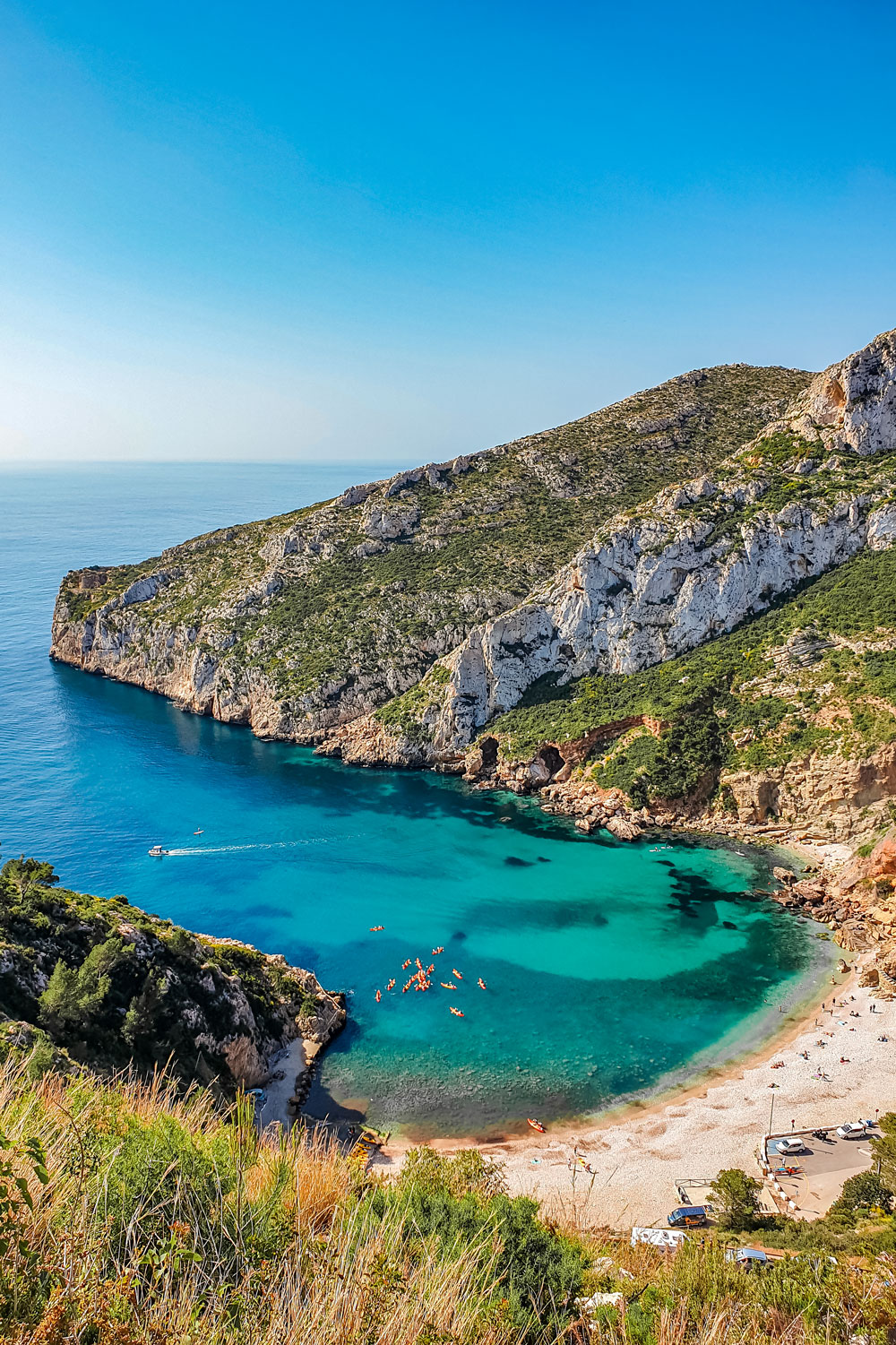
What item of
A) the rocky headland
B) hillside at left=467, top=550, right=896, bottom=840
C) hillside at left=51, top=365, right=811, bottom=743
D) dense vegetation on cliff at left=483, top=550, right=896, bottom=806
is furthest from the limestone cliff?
hillside at left=51, top=365, right=811, bottom=743

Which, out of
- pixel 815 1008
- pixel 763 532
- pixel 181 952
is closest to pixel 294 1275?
pixel 181 952

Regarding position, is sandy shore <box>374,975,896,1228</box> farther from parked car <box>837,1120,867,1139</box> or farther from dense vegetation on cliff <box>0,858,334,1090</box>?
dense vegetation on cliff <box>0,858,334,1090</box>

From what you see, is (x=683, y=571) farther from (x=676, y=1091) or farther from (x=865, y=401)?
(x=676, y=1091)

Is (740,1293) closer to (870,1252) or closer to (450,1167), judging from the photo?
(870,1252)

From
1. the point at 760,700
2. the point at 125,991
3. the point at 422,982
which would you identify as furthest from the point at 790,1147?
the point at 760,700

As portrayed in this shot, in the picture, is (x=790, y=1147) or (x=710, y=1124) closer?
(x=790, y=1147)

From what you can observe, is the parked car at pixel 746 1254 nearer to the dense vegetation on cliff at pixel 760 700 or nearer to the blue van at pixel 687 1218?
the blue van at pixel 687 1218
